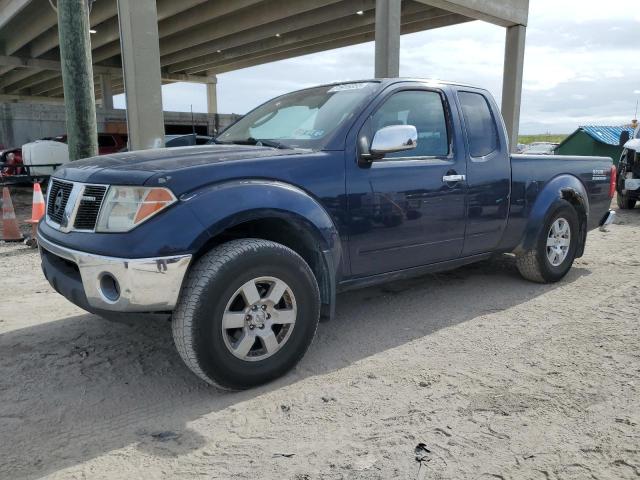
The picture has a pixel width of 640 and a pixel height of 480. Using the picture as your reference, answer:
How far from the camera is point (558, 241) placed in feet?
16.2

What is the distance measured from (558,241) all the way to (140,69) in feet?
25.2

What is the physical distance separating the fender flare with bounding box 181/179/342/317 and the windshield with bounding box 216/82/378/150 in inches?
19.1

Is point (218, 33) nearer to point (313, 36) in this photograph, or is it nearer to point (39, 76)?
point (313, 36)

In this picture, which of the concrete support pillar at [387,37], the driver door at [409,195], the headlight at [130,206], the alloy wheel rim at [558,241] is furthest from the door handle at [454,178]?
the concrete support pillar at [387,37]

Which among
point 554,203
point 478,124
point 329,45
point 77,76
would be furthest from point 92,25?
point 554,203

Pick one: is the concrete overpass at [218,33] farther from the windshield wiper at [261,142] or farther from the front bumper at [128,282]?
the front bumper at [128,282]

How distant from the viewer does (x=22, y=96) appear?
45.1 metres

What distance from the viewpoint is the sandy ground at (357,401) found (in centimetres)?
224

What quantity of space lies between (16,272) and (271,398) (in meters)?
3.95

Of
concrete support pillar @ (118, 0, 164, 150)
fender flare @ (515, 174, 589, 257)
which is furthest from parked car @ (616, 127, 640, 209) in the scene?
concrete support pillar @ (118, 0, 164, 150)

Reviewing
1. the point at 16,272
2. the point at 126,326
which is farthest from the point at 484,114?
the point at 16,272

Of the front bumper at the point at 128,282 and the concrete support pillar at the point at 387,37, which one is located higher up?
the concrete support pillar at the point at 387,37

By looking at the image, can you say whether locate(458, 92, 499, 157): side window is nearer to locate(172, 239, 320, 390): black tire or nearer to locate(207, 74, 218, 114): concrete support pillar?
locate(172, 239, 320, 390): black tire

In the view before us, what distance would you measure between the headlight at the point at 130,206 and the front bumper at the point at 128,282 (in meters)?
0.18
